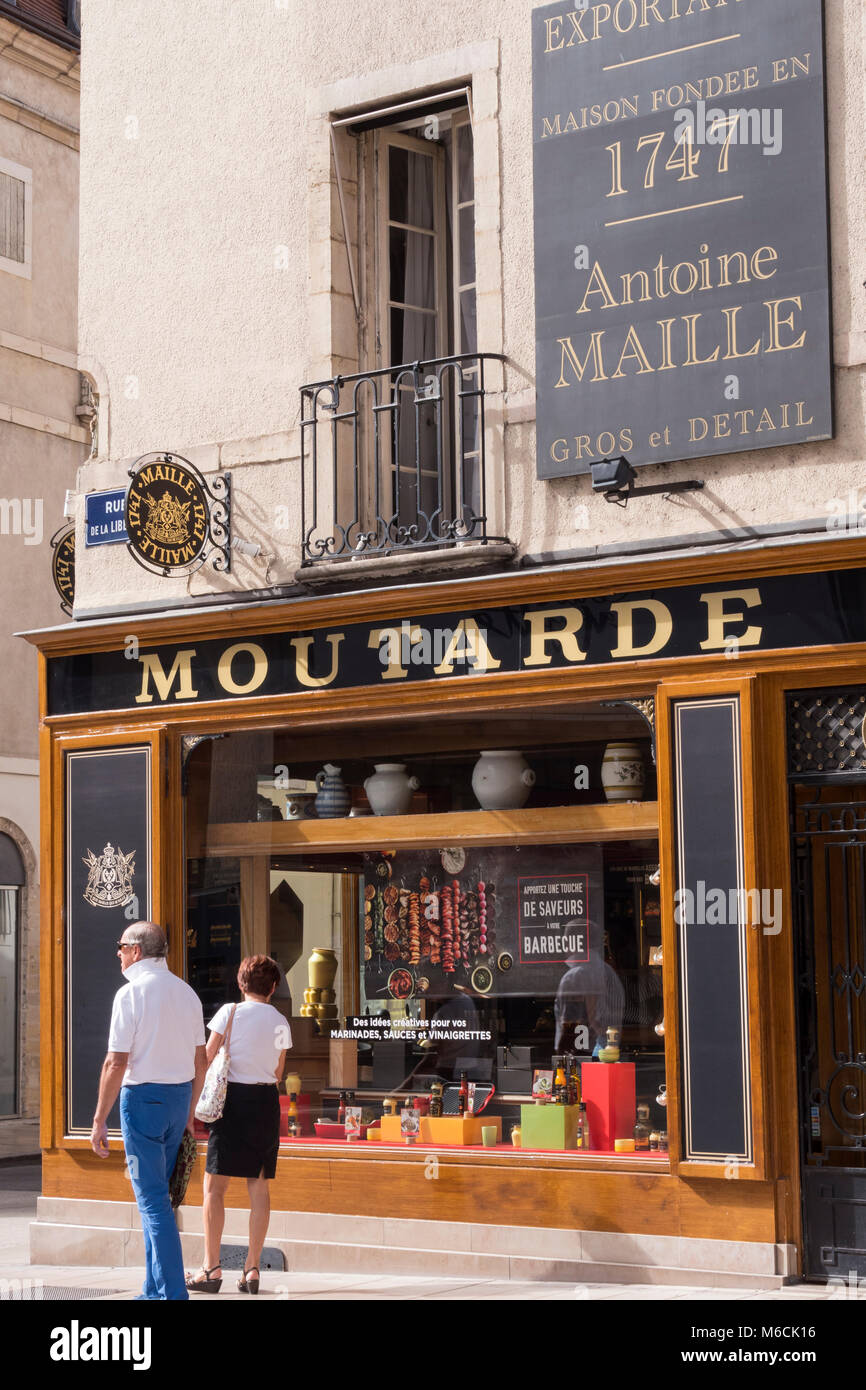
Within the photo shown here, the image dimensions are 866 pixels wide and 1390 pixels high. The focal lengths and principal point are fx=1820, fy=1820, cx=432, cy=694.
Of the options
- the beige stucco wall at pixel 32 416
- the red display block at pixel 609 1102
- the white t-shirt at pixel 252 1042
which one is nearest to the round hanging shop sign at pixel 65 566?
the white t-shirt at pixel 252 1042

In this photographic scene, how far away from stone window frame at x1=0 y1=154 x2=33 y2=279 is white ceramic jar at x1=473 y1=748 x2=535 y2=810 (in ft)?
34.8

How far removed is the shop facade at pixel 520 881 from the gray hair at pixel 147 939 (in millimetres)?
2063

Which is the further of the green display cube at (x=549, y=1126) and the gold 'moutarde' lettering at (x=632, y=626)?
the green display cube at (x=549, y=1126)

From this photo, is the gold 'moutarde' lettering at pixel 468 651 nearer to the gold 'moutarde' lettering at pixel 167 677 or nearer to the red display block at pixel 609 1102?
the gold 'moutarde' lettering at pixel 167 677

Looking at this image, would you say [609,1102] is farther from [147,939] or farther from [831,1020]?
[147,939]

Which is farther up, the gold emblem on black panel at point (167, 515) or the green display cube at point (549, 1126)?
the gold emblem on black panel at point (167, 515)

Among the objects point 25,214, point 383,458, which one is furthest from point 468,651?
point 25,214

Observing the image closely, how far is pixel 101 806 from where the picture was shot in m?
10.8

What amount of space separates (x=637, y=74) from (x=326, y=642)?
3409 mm

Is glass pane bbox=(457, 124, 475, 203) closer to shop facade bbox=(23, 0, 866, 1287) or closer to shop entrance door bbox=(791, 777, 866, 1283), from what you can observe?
shop facade bbox=(23, 0, 866, 1287)

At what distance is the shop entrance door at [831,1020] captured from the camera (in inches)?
327

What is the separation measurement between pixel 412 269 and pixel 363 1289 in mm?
5665

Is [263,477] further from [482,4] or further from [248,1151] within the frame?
[248,1151]
